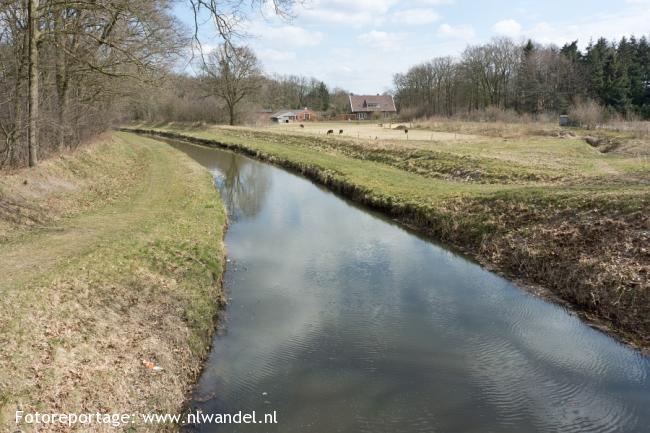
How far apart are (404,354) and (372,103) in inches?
4104

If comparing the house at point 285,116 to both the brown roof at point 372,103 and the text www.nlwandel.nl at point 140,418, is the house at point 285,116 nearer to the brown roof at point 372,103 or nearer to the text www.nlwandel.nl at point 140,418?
the brown roof at point 372,103

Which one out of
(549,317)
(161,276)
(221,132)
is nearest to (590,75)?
(221,132)

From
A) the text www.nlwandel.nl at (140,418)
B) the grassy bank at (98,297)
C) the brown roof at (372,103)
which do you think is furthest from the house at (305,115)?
the text www.nlwandel.nl at (140,418)

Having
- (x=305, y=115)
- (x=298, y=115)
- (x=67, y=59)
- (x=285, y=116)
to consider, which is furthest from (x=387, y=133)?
(x=305, y=115)

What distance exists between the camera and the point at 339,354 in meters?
8.08

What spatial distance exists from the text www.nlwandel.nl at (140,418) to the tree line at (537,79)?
5349 cm

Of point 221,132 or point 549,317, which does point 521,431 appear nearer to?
point 549,317

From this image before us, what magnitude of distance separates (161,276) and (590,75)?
67050 millimetres

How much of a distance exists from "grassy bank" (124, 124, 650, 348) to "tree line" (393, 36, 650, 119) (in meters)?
35.0

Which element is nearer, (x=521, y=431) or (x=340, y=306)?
(x=521, y=431)

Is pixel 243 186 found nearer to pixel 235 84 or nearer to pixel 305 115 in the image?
pixel 235 84

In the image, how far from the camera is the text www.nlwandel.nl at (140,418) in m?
5.13

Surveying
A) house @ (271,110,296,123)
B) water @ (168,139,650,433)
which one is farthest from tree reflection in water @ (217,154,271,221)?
house @ (271,110,296,123)

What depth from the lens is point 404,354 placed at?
8.05m
